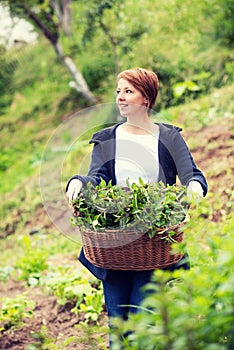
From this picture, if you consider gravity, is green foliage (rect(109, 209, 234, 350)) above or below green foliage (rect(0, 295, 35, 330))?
above

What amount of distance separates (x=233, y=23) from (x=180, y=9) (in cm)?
188

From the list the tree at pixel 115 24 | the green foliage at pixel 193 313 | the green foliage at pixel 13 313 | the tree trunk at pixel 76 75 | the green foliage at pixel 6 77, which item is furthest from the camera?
the green foliage at pixel 6 77

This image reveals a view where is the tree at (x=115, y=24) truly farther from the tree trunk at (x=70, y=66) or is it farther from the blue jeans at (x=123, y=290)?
the blue jeans at (x=123, y=290)

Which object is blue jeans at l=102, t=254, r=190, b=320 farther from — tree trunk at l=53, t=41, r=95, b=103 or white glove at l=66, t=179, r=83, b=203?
tree trunk at l=53, t=41, r=95, b=103

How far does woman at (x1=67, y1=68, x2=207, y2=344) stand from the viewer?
2.66 metres

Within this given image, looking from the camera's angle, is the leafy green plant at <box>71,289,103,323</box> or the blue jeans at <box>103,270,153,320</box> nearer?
the blue jeans at <box>103,270,153,320</box>

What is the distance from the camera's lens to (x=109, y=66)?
476 inches

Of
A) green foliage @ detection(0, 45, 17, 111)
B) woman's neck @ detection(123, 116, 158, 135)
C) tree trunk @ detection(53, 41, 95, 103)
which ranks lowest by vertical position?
green foliage @ detection(0, 45, 17, 111)

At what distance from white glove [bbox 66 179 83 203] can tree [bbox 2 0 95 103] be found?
876 centimetres

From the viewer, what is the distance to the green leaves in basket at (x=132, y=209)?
2.30 metres

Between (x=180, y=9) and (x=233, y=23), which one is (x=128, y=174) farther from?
(x=180, y=9)

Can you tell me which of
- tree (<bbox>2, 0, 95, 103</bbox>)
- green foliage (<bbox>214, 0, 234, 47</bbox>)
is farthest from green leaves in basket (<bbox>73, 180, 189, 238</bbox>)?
tree (<bbox>2, 0, 95, 103</bbox>)

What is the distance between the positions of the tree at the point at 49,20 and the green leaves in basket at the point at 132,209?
29.2ft

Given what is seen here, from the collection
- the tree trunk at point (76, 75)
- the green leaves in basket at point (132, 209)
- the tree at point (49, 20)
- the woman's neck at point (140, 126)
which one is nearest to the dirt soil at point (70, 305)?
the green leaves in basket at point (132, 209)
